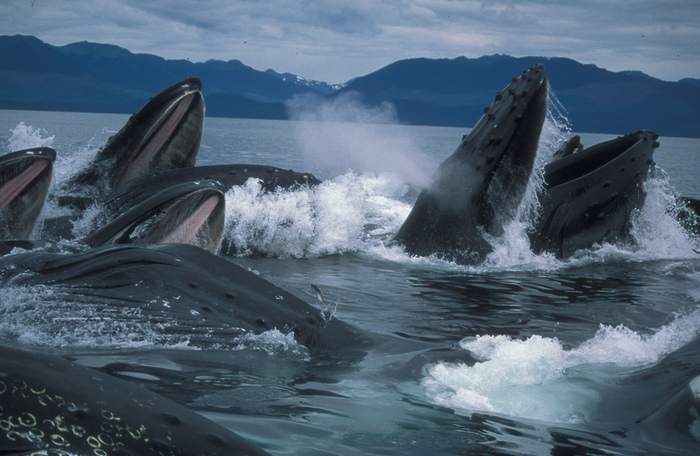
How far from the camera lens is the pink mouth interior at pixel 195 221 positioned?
598 cm

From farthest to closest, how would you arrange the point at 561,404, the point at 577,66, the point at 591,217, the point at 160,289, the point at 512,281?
1. the point at 577,66
2. the point at 591,217
3. the point at 512,281
4. the point at 160,289
5. the point at 561,404

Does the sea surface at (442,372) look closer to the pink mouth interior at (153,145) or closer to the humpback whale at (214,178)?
the humpback whale at (214,178)

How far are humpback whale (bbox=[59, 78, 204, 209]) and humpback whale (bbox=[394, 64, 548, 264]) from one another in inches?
116

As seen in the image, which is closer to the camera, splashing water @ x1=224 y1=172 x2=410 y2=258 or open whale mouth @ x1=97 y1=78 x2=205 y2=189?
open whale mouth @ x1=97 y1=78 x2=205 y2=189

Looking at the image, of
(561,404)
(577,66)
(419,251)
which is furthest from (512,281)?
(577,66)

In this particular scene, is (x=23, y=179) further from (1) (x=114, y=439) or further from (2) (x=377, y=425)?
(1) (x=114, y=439)

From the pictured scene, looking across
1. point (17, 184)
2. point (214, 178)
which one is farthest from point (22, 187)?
point (214, 178)

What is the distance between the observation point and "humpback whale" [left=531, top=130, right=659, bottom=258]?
8258 millimetres

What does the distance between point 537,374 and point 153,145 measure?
6.16 m

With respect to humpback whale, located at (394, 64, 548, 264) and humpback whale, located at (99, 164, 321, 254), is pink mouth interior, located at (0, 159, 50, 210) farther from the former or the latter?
humpback whale, located at (394, 64, 548, 264)

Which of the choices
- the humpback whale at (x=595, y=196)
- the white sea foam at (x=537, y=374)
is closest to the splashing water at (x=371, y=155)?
the humpback whale at (x=595, y=196)

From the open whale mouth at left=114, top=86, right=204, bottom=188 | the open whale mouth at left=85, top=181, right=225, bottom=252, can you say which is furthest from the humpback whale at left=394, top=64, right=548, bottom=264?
the open whale mouth at left=114, top=86, right=204, bottom=188

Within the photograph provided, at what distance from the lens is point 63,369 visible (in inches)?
85.5

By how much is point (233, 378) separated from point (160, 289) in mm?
677
